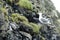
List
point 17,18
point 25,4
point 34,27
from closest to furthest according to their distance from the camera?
point 17,18
point 34,27
point 25,4

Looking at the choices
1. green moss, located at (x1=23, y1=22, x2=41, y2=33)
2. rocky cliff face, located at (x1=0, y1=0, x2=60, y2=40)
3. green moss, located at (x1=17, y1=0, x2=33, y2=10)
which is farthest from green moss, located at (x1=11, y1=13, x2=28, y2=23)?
green moss, located at (x1=17, y1=0, x2=33, y2=10)

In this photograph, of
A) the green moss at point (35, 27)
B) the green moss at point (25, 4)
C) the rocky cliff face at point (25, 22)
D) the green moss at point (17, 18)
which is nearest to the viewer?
the rocky cliff face at point (25, 22)

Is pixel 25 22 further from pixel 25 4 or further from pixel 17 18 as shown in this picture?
pixel 25 4

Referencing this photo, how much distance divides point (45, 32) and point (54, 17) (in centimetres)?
280

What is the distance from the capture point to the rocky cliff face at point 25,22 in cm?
1220

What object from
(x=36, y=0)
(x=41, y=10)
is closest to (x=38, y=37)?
(x=41, y=10)

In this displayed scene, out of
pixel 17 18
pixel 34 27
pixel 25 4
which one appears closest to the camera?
pixel 17 18

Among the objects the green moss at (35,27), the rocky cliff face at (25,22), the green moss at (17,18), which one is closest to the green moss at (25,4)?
the rocky cliff face at (25,22)

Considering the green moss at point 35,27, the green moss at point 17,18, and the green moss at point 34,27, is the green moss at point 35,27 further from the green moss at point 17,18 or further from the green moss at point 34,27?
the green moss at point 17,18

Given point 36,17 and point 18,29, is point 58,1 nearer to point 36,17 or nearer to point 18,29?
point 36,17

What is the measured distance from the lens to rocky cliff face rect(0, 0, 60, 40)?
40.0 feet

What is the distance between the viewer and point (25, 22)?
13391 millimetres

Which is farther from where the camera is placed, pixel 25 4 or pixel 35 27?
pixel 25 4

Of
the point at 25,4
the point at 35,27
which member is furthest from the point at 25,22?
the point at 25,4
